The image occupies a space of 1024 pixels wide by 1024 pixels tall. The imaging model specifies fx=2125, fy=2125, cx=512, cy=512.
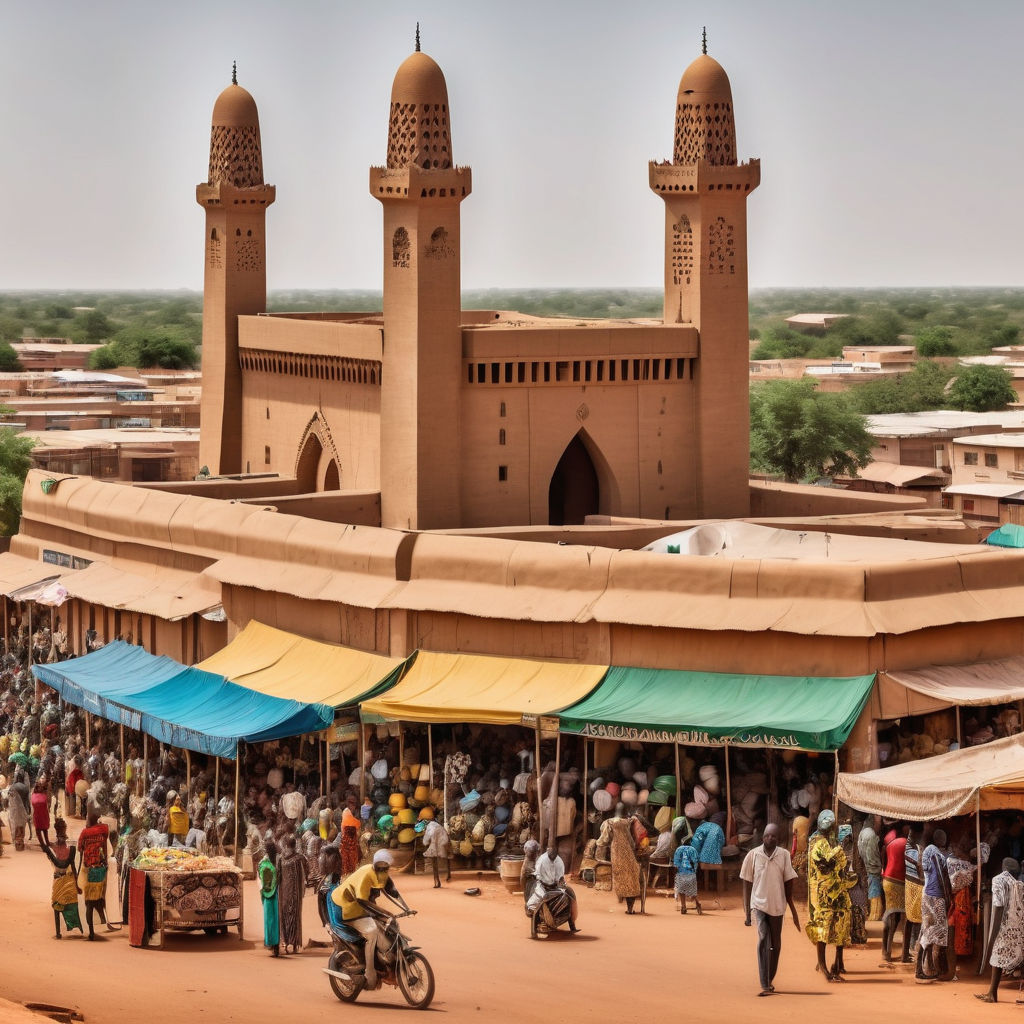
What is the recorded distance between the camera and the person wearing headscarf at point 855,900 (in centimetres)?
1714

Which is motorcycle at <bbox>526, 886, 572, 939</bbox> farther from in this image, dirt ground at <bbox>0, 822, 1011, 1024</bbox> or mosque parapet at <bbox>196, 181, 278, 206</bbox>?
mosque parapet at <bbox>196, 181, 278, 206</bbox>

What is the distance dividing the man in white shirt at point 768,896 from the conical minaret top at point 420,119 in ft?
56.9

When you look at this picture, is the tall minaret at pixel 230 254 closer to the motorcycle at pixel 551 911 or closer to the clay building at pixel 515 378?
the clay building at pixel 515 378

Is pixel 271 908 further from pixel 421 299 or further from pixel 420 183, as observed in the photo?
pixel 420 183

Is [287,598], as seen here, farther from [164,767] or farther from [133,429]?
[133,429]

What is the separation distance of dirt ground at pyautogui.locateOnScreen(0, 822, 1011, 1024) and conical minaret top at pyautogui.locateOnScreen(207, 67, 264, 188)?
70.5 feet

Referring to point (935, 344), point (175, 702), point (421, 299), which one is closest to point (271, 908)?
point (175, 702)

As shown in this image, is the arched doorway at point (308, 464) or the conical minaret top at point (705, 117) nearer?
the conical minaret top at point (705, 117)

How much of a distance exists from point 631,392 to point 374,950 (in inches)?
740

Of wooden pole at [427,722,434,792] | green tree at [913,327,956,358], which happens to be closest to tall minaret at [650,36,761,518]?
wooden pole at [427,722,434,792]

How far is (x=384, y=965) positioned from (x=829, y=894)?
137 inches

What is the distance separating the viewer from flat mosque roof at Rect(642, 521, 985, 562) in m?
24.8

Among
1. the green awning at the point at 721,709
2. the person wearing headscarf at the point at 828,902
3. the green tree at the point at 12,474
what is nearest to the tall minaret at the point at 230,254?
the green tree at the point at 12,474

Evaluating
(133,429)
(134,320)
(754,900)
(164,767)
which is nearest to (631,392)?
(164,767)
